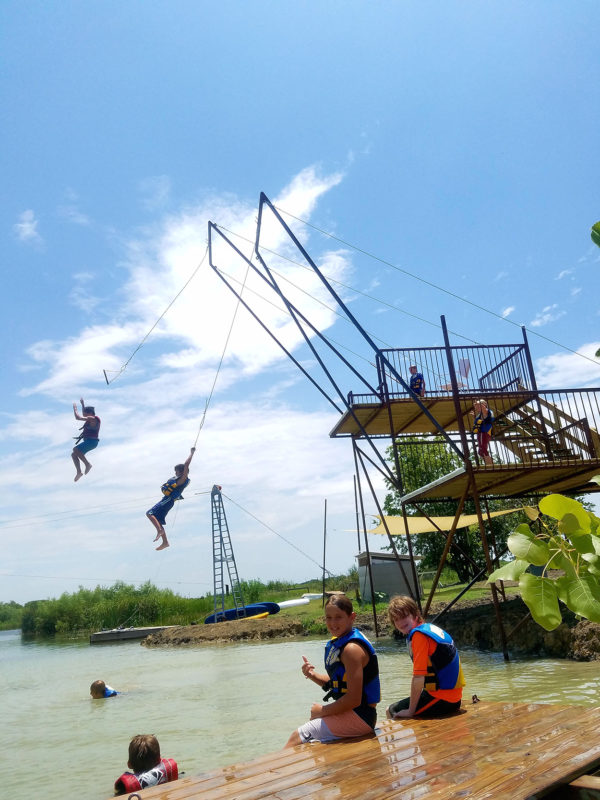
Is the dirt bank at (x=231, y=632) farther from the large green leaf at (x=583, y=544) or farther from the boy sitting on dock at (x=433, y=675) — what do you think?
the large green leaf at (x=583, y=544)

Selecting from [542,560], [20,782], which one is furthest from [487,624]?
[542,560]

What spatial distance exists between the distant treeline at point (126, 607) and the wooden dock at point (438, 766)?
37.2 metres

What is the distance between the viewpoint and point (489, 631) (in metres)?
16.3

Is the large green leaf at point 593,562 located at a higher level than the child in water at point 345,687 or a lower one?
higher

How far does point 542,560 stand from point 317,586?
59.4m

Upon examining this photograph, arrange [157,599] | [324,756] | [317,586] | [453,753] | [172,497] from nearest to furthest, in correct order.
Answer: [453,753]
[324,756]
[172,497]
[157,599]
[317,586]

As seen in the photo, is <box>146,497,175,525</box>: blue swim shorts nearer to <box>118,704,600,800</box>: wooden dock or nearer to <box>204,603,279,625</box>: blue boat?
<box>118,704,600,800</box>: wooden dock

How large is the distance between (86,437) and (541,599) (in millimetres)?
11313

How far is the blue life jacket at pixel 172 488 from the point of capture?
519 inches

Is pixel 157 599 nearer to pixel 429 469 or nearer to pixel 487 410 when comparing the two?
pixel 429 469

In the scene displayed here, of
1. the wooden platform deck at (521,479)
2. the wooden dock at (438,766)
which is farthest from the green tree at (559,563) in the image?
the wooden platform deck at (521,479)

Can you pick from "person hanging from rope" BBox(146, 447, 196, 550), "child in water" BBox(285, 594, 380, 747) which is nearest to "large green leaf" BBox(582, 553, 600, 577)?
"child in water" BBox(285, 594, 380, 747)

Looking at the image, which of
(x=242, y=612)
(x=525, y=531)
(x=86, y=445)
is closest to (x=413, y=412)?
(x=86, y=445)

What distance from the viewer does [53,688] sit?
747 inches
